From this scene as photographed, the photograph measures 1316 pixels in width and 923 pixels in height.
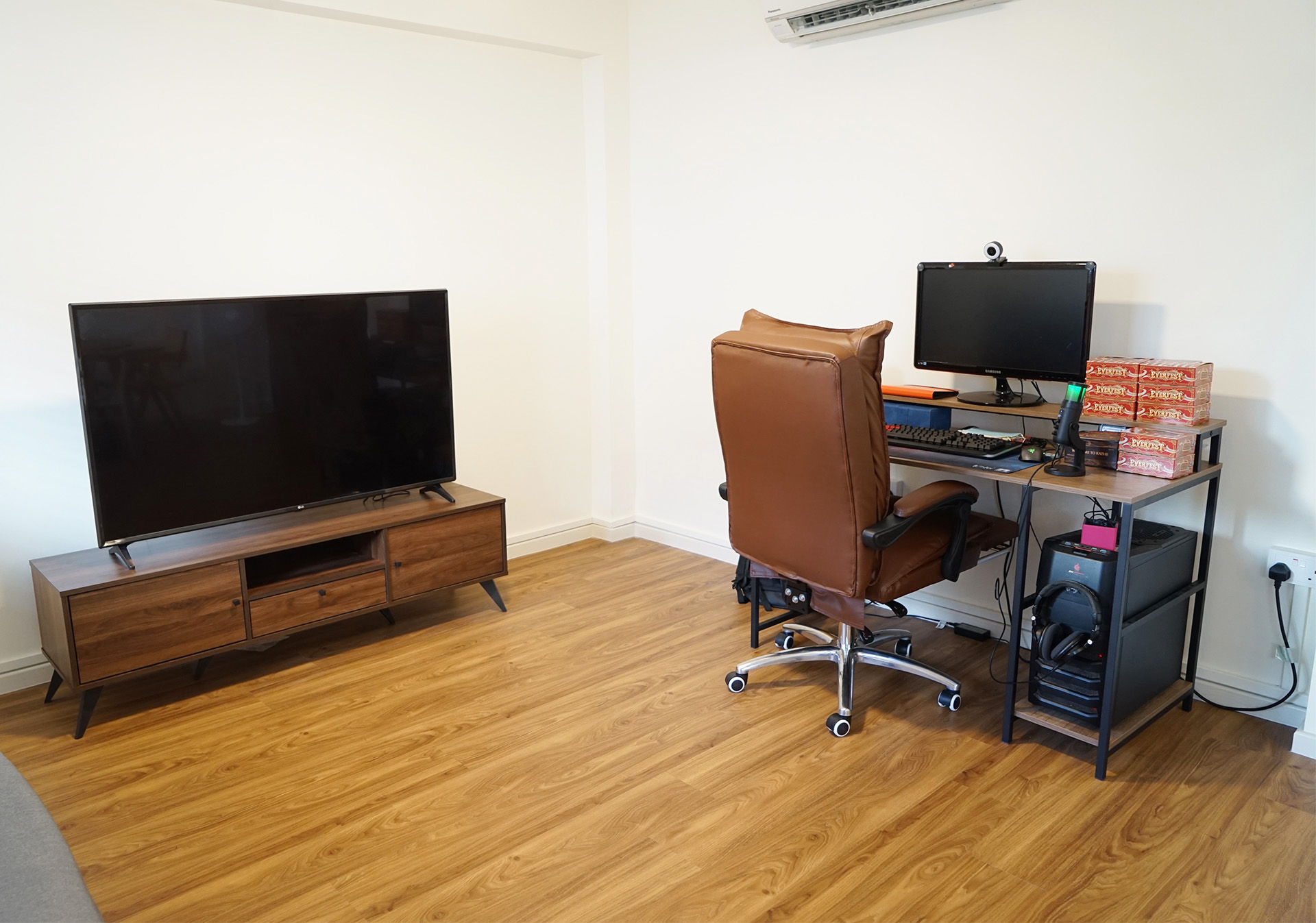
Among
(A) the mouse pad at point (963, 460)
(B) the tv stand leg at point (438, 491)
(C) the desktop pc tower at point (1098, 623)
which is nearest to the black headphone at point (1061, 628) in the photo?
(C) the desktop pc tower at point (1098, 623)

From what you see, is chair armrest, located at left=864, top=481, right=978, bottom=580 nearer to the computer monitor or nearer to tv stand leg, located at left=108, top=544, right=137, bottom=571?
the computer monitor

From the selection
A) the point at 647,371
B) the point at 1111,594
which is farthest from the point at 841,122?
the point at 1111,594

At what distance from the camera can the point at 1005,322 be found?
3000 mm

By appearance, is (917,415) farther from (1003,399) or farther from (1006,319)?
(1006,319)

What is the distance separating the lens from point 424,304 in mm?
3508

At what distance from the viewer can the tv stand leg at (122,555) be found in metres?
2.91

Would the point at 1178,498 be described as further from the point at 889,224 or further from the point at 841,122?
the point at 841,122

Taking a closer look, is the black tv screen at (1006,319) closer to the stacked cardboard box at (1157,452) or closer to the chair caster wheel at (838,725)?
the stacked cardboard box at (1157,452)

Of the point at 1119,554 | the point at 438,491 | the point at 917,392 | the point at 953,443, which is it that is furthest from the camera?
the point at 438,491

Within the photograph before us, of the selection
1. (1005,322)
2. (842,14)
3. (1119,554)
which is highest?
(842,14)

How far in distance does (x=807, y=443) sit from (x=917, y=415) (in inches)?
32.1

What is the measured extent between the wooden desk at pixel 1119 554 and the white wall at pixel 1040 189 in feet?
0.33

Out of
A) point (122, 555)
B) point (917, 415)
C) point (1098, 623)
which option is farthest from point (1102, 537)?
point (122, 555)

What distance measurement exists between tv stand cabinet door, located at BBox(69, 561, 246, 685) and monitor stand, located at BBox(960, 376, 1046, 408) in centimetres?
251
